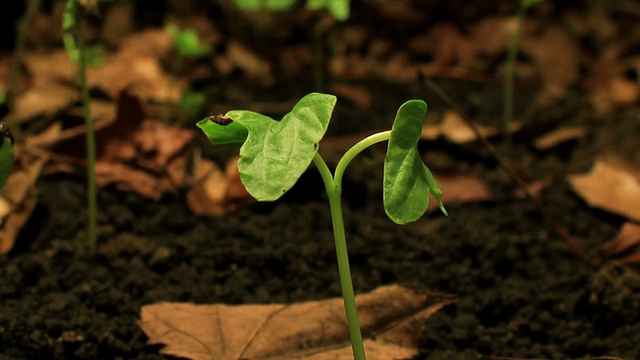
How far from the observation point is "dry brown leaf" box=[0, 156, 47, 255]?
1.79 metres

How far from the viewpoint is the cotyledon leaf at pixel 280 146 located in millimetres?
903

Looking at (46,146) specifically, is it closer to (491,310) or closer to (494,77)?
(491,310)

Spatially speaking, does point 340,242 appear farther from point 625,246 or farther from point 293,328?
point 625,246

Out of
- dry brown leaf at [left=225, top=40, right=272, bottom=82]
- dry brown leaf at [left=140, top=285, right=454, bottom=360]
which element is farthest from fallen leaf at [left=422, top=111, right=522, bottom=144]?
dry brown leaf at [left=140, top=285, right=454, bottom=360]

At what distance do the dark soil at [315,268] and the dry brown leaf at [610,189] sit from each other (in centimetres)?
4

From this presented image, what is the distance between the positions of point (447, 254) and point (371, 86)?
4.80ft

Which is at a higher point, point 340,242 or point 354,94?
point 354,94

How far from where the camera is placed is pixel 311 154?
91cm

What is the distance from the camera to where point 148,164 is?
2.15m

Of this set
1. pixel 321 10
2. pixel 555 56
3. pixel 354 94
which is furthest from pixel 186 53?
pixel 555 56

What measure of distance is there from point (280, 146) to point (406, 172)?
170 millimetres

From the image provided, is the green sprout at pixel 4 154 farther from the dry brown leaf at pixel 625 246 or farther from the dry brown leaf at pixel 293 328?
the dry brown leaf at pixel 625 246

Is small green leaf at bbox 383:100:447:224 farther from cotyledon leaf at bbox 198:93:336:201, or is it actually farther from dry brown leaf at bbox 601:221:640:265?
dry brown leaf at bbox 601:221:640:265

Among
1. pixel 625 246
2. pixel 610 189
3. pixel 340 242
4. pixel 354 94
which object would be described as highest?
pixel 354 94
